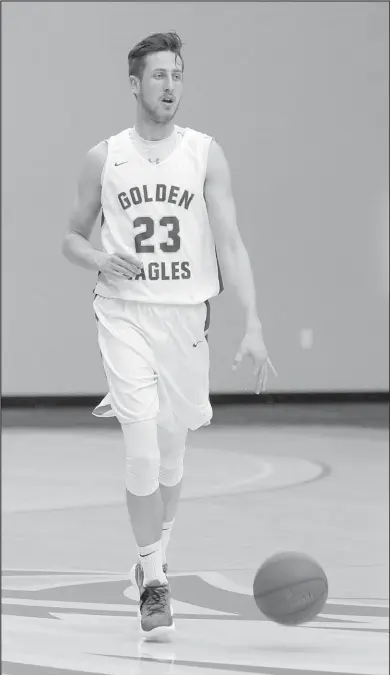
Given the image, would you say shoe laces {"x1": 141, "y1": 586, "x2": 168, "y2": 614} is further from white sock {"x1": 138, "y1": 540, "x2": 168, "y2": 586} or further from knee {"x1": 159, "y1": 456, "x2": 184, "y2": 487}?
knee {"x1": 159, "y1": 456, "x2": 184, "y2": 487}

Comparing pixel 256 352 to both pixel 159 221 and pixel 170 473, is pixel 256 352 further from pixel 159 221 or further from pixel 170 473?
pixel 170 473

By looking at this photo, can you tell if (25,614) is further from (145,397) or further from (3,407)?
(3,407)

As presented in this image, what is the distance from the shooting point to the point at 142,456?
3938 mm

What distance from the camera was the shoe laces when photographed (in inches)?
156

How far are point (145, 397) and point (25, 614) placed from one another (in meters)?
1.09

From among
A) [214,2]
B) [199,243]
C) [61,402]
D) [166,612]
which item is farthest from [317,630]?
[214,2]

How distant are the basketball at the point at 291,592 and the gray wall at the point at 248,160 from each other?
31.4 feet

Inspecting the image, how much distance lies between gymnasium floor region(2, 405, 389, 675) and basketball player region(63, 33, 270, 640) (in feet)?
1.17

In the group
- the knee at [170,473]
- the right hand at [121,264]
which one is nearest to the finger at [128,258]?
the right hand at [121,264]

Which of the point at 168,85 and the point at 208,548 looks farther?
the point at 208,548

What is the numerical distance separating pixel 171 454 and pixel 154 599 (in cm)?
53

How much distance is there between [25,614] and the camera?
449 centimetres

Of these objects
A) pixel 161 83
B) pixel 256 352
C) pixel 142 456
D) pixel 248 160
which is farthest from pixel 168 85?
pixel 248 160

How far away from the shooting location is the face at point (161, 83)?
3.82 m
